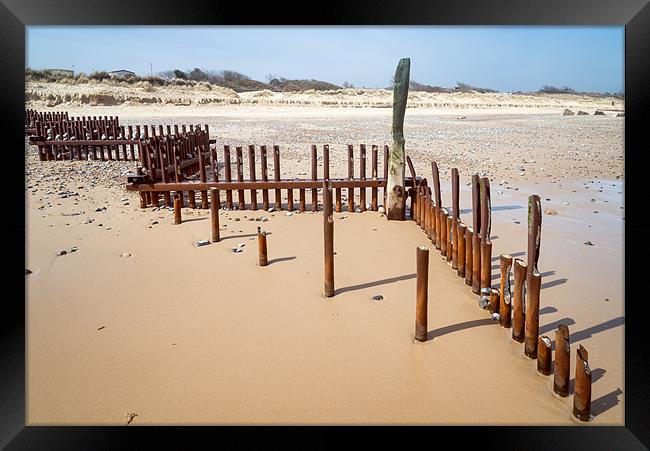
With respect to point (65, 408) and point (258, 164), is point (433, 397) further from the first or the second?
point (258, 164)

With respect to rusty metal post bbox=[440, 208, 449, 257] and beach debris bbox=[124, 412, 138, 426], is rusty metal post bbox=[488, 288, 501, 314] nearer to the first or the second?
rusty metal post bbox=[440, 208, 449, 257]

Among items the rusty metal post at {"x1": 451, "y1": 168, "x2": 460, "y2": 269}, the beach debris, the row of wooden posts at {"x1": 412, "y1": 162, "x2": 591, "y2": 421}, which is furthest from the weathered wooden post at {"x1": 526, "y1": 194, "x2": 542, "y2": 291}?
the beach debris

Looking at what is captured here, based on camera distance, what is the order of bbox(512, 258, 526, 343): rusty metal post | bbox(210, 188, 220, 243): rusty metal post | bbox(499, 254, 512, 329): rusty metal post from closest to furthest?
bbox(512, 258, 526, 343): rusty metal post < bbox(499, 254, 512, 329): rusty metal post < bbox(210, 188, 220, 243): rusty metal post

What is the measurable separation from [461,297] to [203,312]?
2477 millimetres

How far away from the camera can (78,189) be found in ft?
33.4

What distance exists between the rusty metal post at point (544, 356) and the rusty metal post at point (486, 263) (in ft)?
3.65

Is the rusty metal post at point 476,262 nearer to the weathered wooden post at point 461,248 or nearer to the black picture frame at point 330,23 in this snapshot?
the weathered wooden post at point 461,248

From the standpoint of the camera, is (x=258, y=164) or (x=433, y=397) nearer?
(x=433, y=397)

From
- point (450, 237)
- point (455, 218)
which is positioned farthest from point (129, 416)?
point (450, 237)

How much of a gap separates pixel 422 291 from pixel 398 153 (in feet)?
13.4

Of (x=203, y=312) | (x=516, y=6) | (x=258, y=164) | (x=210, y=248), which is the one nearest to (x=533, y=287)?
(x=516, y=6)

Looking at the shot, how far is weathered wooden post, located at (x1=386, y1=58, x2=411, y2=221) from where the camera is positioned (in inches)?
289

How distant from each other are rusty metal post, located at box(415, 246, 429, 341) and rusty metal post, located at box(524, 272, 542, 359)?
0.74 meters

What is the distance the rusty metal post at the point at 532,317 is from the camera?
3.45m
